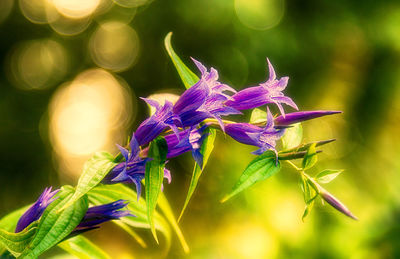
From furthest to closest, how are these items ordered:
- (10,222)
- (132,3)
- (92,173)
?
(132,3)
(10,222)
(92,173)

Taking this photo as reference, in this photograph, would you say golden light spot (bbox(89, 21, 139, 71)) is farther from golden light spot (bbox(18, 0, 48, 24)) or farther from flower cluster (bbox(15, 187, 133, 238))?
flower cluster (bbox(15, 187, 133, 238))

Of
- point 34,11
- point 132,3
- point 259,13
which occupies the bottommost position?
point 34,11

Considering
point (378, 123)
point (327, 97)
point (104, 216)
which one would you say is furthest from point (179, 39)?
point (104, 216)

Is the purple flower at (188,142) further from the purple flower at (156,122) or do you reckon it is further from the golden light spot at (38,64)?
the golden light spot at (38,64)

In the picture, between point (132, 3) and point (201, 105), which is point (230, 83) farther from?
point (201, 105)

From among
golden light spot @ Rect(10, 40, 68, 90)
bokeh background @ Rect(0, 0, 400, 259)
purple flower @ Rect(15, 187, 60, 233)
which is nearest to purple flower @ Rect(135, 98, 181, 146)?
purple flower @ Rect(15, 187, 60, 233)

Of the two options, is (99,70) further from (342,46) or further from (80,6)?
(342,46)

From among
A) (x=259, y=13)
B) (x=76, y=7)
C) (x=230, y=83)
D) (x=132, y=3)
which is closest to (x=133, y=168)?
(x=259, y=13)

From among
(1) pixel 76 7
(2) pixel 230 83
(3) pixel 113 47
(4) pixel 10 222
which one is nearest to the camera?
(4) pixel 10 222
